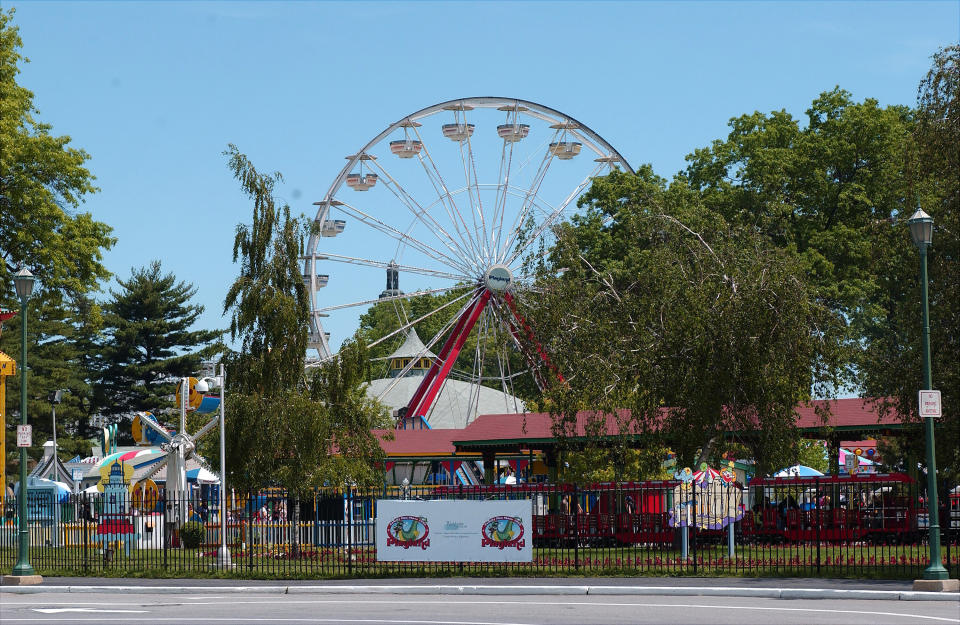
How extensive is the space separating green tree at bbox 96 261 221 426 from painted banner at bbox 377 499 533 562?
223ft

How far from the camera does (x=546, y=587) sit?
71.1 feet

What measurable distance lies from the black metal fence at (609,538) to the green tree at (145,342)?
57092mm

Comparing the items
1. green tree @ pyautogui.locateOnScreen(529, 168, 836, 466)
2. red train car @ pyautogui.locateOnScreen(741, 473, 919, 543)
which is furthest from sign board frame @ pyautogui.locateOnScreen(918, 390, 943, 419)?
red train car @ pyautogui.locateOnScreen(741, 473, 919, 543)

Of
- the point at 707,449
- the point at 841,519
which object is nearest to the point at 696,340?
the point at 707,449

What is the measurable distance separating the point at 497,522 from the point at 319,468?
6.07 m

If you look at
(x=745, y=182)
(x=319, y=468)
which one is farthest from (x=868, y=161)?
(x=319, y=468)

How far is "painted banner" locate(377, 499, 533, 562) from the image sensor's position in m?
23.9

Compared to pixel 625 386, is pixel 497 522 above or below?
below

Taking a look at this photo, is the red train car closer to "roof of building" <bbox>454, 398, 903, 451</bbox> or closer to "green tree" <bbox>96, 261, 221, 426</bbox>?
"roof of building" <bbox>454, 398, 903, 451</bbox>

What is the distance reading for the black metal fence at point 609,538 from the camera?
24.7 meters

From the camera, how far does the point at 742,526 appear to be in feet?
101

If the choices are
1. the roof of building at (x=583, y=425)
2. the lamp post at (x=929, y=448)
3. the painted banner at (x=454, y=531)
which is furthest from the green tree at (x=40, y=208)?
the lamp post at (x=929, y=448)

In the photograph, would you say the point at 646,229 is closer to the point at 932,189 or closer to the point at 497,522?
the point at 932,189

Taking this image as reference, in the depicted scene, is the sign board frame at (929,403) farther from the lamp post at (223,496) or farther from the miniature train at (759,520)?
the lamp post at (223,496)
